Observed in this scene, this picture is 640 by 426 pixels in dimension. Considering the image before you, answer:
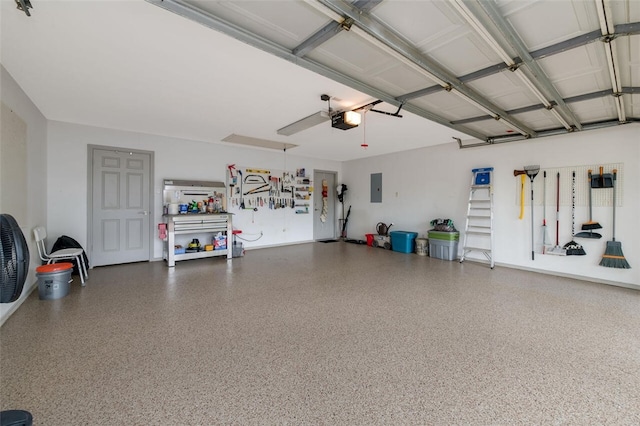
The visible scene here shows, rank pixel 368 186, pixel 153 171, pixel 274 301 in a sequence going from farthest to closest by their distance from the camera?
pixel 368 186 < pixel 153 171 < pixel 274 301

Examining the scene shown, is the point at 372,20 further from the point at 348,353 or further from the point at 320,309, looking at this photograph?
the point at 320,309

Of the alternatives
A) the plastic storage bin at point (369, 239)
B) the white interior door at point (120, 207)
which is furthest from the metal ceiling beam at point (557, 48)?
the white interior door at point (120, 207)

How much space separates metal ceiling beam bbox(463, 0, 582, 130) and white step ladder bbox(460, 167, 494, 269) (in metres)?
2.13

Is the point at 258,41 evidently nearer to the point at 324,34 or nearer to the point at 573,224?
the point at 324,34

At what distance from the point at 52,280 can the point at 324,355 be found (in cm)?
350

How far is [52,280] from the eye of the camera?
10.9ft

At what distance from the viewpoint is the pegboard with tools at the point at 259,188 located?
6500 mm

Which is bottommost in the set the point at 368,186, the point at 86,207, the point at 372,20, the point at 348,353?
the point at 348,353

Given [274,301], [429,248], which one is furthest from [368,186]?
[274,301]

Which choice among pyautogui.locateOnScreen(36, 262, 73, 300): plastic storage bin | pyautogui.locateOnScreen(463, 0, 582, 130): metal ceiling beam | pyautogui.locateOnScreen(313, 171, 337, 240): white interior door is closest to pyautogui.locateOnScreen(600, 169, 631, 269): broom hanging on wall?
pyautogui.locateOnScreen(463, 0, 582, 130): metal ceiling beam

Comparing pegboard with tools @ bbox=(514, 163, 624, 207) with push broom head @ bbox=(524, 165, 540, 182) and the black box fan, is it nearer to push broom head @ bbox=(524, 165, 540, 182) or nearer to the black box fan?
push broom head @ bbox=(524, 165, 540, 182)

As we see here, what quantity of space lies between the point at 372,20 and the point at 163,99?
292 cm

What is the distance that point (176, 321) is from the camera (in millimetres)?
2773

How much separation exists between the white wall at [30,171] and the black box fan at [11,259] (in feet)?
5.78
